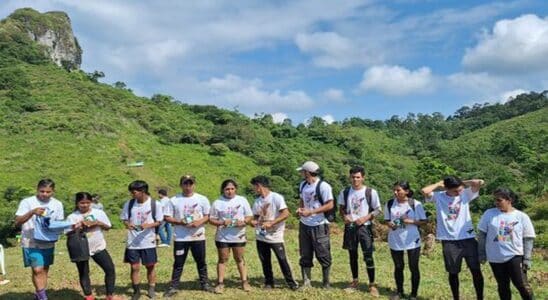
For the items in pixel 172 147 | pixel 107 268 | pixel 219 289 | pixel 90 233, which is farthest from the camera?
pixel 172 147

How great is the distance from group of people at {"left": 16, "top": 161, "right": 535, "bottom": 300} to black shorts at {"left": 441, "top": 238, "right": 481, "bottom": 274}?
13 mm

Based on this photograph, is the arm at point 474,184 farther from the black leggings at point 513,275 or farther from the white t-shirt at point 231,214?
the white t-shirt at point 231,214

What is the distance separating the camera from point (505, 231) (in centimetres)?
658

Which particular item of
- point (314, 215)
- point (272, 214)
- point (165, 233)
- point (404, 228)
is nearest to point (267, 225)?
point (272, 214)

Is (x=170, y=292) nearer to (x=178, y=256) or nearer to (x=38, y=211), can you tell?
(x=178, y=256)

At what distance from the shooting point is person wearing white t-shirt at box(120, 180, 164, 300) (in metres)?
7.60

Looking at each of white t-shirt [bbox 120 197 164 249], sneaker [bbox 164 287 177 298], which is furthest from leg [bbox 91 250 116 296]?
sneaker [bbox 164 287 177 298]

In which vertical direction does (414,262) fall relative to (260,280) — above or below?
above

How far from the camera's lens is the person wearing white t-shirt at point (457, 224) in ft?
23.2

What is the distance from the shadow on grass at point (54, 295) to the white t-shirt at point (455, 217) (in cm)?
527

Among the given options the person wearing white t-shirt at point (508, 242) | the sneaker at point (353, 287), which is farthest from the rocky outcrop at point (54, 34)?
the person wearing white t-shirt at point (508, 242)

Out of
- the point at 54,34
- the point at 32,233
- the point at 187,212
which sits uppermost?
the point at 54,34

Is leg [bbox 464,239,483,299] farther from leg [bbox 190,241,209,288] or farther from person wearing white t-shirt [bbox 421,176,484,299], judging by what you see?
leg [bbox 190,241,209,288]

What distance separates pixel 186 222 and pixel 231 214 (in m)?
0.67
